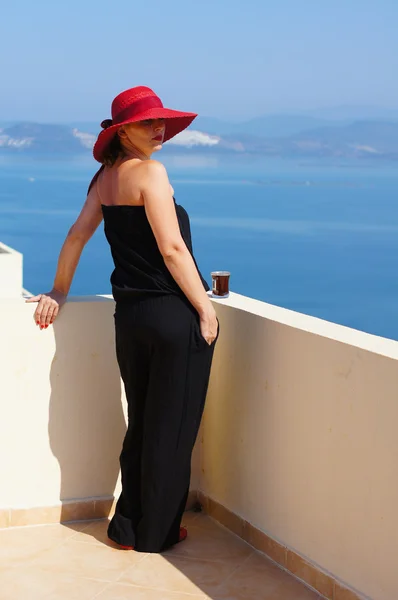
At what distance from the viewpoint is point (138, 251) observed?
312cm

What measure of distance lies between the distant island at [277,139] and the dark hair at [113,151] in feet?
155

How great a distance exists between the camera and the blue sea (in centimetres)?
3822

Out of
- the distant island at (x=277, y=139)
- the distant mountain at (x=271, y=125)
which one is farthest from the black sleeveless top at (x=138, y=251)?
the distant mountain at (x=271, y=125)

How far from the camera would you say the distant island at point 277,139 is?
53688 millimetres

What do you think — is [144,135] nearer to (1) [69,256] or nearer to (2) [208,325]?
(1) [69,256]

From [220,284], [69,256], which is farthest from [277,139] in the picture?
[69,256]

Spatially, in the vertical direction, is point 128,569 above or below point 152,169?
below

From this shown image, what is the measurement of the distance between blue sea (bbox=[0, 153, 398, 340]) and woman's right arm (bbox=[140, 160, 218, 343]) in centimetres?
2496

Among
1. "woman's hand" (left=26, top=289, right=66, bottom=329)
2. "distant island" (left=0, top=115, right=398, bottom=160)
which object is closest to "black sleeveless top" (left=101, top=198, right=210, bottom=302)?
"woman's hand" (left=26, top=289, right=66, bottom=329)

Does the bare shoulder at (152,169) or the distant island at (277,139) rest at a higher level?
the distant island at (277,139)

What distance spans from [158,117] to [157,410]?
0.88m

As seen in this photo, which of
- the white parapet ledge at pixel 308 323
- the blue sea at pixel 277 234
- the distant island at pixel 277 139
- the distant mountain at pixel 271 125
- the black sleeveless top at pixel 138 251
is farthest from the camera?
the distant mountain at pixel 271 125

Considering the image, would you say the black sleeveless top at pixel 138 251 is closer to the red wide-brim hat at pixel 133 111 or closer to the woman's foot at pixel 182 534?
the red wide-brim hat at pixel 133 111

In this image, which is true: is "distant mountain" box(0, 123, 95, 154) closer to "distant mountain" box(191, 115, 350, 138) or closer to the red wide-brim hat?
"distant mountain" box(191, 115, 350, 138)
